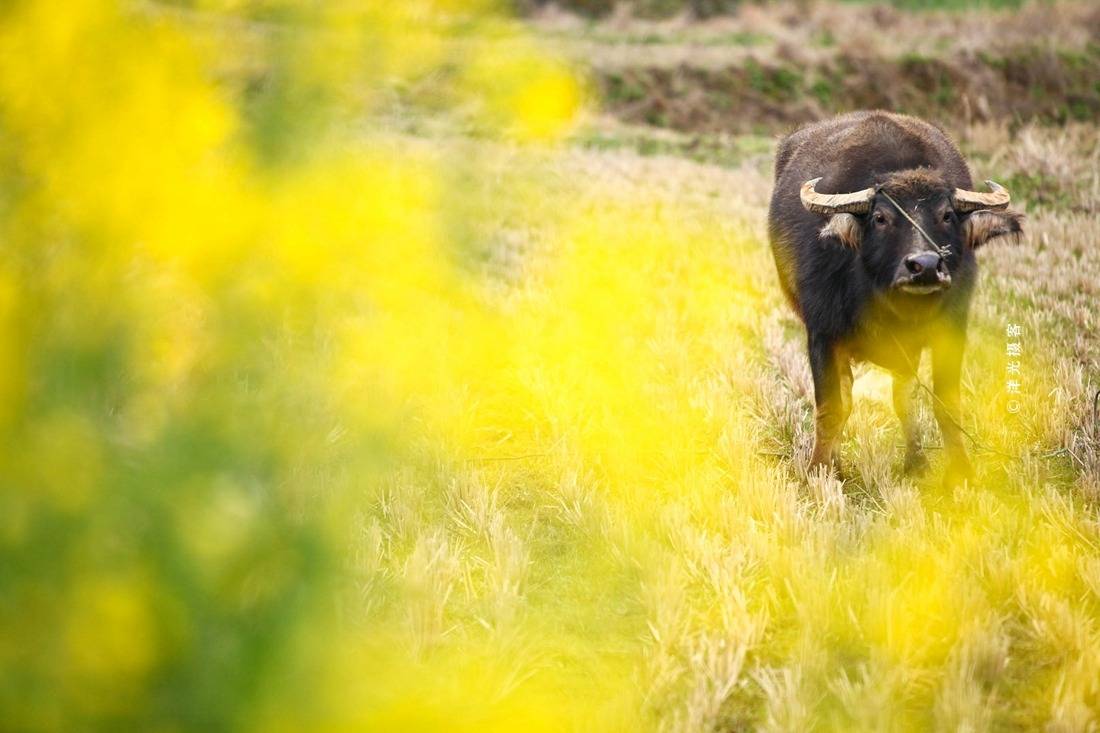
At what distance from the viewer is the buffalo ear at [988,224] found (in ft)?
10.9

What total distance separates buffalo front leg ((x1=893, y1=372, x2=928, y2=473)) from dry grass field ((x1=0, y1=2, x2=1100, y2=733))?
11cm

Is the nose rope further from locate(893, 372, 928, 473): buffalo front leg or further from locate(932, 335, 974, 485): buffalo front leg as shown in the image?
locate(893, 372, 928, 473): buffalo front leg

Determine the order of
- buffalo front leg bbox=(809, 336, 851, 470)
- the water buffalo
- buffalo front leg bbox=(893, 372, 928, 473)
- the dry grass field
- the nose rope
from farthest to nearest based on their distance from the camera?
buffalo front leg bbox=(893, 372, 928, 473), buffalo front leg bbox=(809, 336, 851, 470), the water buffalo, the nose rope, the dry grass field

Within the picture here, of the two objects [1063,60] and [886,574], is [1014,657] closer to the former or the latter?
[886,574]

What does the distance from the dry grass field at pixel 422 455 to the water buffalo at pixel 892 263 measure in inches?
12.8

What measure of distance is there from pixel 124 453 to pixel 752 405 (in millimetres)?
3406

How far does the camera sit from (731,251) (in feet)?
23.2

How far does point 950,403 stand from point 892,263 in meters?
0.68

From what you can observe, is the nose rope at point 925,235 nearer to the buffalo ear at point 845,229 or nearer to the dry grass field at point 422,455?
the buffalo ear at point 845,229

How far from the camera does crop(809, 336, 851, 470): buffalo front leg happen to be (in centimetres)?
348

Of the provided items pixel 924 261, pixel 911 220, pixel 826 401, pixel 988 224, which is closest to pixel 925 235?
pixel 911 220

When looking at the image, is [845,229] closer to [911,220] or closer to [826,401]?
[911,220]

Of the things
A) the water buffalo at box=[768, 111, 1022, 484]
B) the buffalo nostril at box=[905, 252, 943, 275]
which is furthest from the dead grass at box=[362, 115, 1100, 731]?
the buffalo nostril at box=[905, 252, 943, 275]

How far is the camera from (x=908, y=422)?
3.73 m
